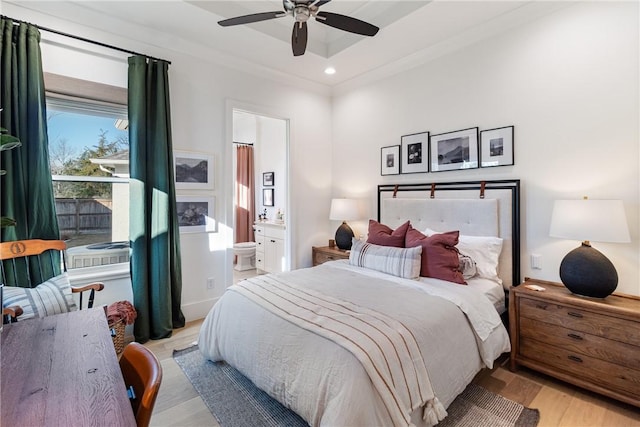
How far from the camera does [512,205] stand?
2.70 meters

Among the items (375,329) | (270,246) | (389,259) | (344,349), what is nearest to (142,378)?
(344,349)

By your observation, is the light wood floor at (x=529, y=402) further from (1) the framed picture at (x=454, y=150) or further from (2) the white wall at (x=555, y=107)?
(1) the framed picture at (x=454, y=150)

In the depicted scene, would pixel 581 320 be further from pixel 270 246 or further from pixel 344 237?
pixel 270 246

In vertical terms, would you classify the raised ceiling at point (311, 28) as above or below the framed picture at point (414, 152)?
above

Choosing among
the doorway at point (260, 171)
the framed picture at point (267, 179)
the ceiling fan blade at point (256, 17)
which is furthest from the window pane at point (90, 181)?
the framed picture at point (267, 179)

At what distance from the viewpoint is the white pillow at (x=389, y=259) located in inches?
97.5

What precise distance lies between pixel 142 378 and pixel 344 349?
841 mm

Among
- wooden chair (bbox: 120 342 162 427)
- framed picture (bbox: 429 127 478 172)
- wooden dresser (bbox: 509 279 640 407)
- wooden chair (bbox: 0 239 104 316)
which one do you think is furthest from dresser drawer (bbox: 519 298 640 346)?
Result: wooden chair (bbox: 0 239 104 316)

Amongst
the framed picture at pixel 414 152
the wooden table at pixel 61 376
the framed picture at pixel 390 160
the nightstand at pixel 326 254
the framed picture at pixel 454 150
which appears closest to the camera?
the wooden table at pixel 61 376

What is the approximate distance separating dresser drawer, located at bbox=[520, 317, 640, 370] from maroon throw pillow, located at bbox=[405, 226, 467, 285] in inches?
20.7

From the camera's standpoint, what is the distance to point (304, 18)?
2074 mm

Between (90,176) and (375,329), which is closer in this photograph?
(375,329)

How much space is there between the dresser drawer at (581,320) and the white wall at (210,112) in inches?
105

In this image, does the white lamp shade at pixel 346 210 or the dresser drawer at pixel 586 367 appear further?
the white lamp shade at pixel 346 210
